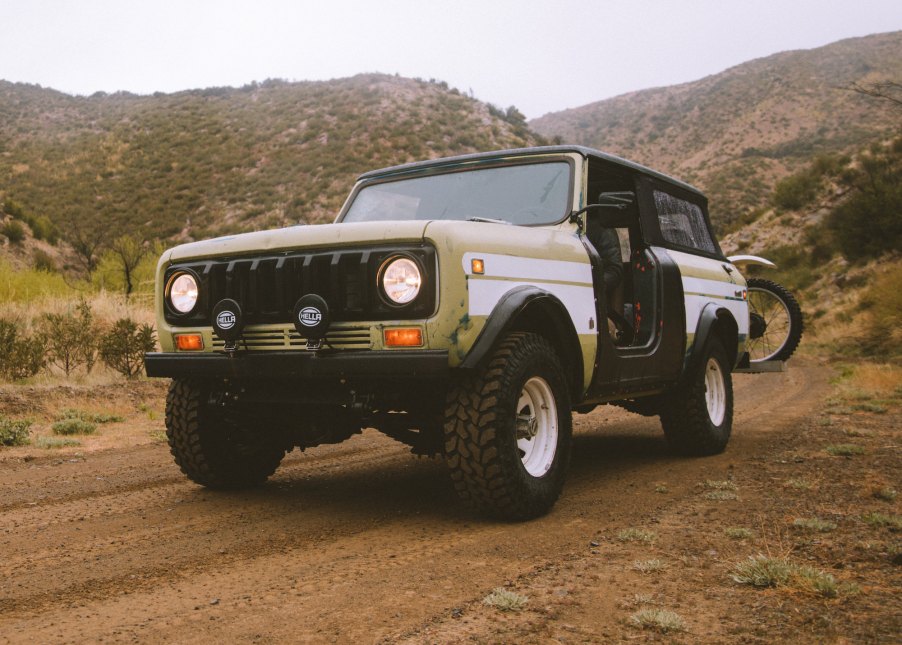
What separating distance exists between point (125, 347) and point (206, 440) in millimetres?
6823

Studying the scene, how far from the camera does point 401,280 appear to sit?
3.90m

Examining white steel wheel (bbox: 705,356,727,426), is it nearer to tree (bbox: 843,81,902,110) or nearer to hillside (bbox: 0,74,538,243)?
tree (bbox: 843,81,902,110)

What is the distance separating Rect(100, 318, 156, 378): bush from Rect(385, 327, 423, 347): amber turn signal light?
809 cm

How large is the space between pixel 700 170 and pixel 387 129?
24.8 m

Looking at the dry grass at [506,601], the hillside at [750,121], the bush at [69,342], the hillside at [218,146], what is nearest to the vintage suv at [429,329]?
the dry grass at [506,601]

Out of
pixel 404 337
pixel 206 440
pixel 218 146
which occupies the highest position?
pixel 218 146

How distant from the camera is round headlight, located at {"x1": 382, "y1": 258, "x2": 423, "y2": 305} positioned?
3.88 meters

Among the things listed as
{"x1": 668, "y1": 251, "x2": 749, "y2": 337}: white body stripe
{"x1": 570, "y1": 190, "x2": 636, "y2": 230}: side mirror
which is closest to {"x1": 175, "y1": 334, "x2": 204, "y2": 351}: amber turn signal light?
{"x1": 570, "y1": 190, "x2": 636, "y2": 230}: side mirror

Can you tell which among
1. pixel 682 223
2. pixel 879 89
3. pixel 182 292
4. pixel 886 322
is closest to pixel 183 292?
pixel 182 292

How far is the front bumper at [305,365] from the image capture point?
376 centimetres

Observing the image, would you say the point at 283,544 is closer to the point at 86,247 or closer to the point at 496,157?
the point at 496,157

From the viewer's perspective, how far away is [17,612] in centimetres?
292

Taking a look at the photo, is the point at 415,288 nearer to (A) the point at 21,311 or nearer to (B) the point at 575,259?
(B) the point at 575,259

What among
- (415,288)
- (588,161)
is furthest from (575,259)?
(415,288)
